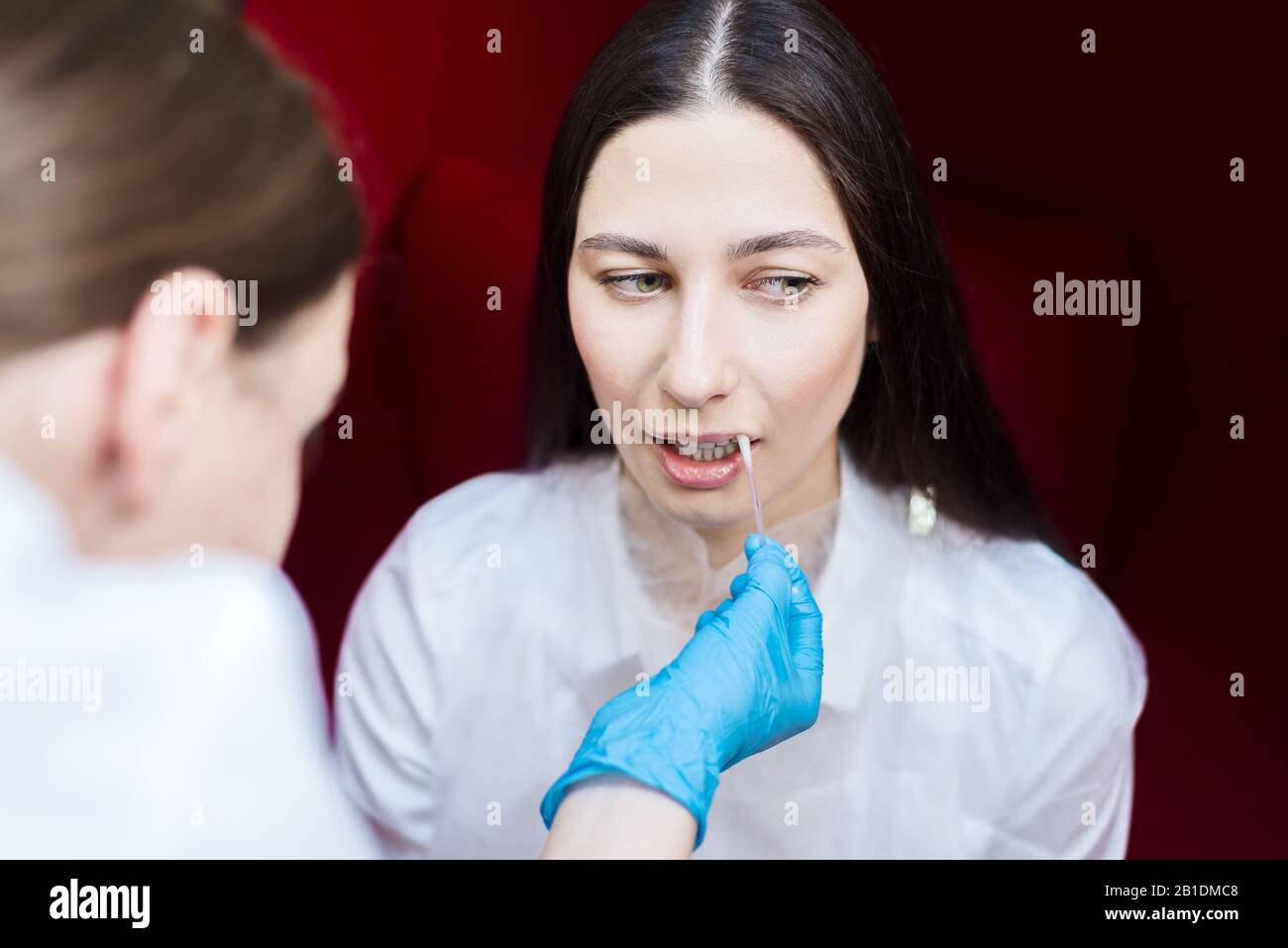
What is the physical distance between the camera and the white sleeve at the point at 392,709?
130 centimetres

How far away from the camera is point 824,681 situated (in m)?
1.24

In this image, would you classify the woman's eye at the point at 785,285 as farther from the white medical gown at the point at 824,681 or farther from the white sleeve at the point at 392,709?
the white sleeve at the point at 392,709

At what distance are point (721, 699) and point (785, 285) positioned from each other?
0.36 meters

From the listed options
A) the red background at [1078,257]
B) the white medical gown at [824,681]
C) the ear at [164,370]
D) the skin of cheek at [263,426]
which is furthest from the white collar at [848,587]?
the ear at [164,370]

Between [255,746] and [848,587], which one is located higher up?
[848,587]

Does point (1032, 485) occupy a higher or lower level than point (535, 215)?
lower

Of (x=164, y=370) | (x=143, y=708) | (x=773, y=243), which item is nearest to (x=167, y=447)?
(x=164, y=370)

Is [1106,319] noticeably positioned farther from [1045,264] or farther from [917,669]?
[917,669]

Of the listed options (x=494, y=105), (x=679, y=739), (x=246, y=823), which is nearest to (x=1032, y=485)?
(x=679, y=739)

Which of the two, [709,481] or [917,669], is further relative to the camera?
[917,669]

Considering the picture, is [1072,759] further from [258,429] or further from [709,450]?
[258,429]

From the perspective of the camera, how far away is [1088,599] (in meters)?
1.28

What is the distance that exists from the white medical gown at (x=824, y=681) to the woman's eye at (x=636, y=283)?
292 millimetres
